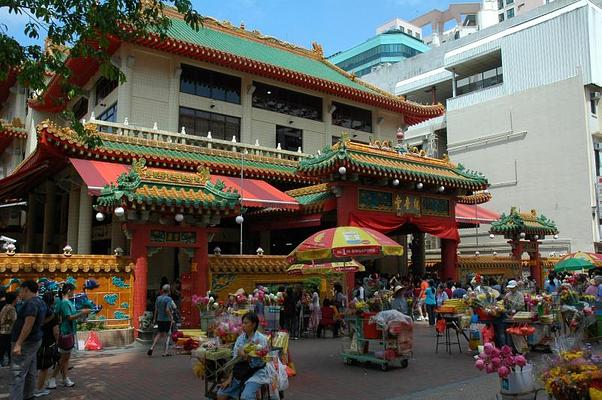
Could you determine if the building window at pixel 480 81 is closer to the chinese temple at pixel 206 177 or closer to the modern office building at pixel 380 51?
the chinese temple at pixel 206 177

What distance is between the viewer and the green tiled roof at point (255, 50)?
76.0 feet

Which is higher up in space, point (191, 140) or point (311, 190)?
point (191, 140)

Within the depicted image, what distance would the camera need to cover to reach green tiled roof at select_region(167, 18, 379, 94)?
23.2m

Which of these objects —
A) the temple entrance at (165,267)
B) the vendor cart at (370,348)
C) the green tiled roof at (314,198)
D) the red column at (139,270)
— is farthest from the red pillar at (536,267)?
the red column at (139,270)

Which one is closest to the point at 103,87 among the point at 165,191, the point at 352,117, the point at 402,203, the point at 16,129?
the point at 16,129

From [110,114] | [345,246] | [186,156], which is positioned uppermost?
[110,114]

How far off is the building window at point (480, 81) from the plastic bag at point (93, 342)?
3432 centimetres

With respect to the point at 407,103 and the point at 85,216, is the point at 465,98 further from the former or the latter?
the point at 85,216

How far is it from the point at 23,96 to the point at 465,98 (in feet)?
99.1

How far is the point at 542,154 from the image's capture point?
114 feet

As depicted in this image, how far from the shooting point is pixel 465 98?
40875mm

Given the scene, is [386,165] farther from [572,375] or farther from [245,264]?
[572,375]

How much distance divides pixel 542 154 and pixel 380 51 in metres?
57.7

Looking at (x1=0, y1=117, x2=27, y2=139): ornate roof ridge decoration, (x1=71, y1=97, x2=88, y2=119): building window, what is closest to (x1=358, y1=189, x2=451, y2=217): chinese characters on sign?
(x1=71, y1=97, x2=88, y2=119): building window
